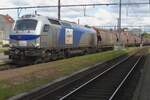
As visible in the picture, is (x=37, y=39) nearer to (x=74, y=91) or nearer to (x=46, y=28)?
(x=46, y=28)

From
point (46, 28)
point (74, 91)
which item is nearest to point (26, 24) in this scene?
point (46, 28)

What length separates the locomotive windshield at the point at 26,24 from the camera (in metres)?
28.9

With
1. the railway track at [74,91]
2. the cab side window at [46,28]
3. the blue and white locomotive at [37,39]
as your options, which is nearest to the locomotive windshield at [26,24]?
the blue and white locomotive at [37,39]

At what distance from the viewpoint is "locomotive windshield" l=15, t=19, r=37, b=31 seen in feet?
94.8

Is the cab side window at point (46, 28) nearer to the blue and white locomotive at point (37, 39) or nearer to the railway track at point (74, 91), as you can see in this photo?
the blue and white locomotive at point (37, 39)

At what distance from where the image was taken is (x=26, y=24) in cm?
2919

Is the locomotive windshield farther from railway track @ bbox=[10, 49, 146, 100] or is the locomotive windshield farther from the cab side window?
railway track @ bbox=[10, 49, 146, 100]

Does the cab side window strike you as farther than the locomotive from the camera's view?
Yes

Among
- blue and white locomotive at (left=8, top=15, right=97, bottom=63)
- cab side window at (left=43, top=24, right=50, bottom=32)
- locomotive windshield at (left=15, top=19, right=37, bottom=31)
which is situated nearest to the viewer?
blue and white locomotive at (left=8, top=15, right=97, bottom=63)

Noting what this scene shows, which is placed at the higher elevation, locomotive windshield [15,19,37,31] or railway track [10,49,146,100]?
locomotive windshield [15,19,37,31]

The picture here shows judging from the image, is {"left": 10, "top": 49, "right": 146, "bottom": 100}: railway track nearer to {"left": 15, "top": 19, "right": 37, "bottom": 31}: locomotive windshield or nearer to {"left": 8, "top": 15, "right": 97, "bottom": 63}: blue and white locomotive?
{"left": 8, "top": 15, "right": 97, "bottom": 63}: blue and white locomotive

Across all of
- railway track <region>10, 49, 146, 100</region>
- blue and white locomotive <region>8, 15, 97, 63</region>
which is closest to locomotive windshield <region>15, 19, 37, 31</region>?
blue and white locomotive <region>8, 15, 97, 63</region>

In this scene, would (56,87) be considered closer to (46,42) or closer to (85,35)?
(46,42)

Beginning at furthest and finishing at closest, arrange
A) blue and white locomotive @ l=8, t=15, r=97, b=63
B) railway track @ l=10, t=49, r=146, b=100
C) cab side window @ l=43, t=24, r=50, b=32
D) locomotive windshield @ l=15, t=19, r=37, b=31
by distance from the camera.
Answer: cab side window @ l=43, t=24, r=50, b=32
locomotive windshield @ l=15, t=19, r=37, b=31
blue and white locomotive @ l=8, t=15, r=97, b=63
railway track @ l=10, t=49, r=146, b=100
